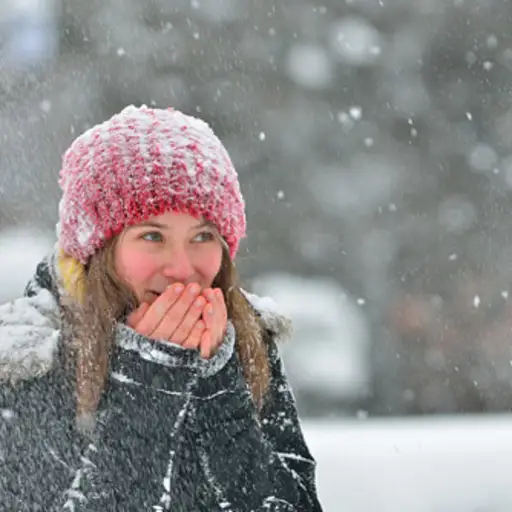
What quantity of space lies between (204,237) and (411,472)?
172 centimetres

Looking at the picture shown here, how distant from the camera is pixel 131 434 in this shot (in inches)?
60.4

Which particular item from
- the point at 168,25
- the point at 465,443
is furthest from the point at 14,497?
the point at 168,25

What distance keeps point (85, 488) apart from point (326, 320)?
9698 mm

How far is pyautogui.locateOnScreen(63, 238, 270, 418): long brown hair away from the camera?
157 cm

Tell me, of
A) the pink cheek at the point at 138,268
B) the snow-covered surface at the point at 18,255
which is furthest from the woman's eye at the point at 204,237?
the snow-covered surface at the point at 18,255

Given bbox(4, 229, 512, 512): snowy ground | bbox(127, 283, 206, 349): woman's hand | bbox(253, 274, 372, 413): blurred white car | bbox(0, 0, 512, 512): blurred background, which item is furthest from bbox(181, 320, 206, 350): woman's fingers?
bbox(253, 274, 372, 413): blurred white car

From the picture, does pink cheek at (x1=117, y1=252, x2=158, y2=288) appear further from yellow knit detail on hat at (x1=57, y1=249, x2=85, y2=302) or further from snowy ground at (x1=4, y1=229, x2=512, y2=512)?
snowy ground at (x1=4, y1=229, x2=512, y2=512)

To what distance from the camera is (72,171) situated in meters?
→ 1.80

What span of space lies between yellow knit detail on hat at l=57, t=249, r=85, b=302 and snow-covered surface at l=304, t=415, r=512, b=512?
59.8 inches

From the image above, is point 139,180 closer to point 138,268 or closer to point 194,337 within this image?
point 138,268

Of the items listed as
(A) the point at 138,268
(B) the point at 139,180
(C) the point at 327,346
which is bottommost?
(A) the point at 138,268

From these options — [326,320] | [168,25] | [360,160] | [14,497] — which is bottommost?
[14,497]

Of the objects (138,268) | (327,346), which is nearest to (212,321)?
(138,268)

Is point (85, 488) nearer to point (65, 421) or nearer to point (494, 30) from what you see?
point (65, 421)
